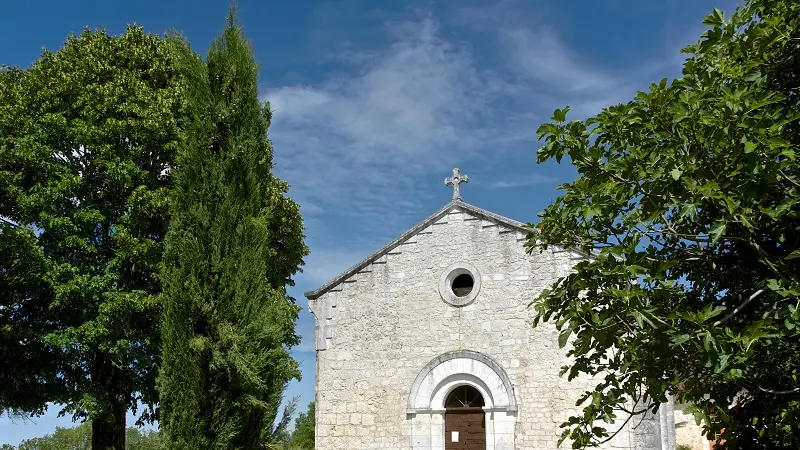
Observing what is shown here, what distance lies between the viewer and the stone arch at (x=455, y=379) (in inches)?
491

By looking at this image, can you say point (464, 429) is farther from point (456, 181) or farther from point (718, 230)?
point (718, 230)

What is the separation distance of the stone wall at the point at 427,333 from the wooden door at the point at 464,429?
2.32ft

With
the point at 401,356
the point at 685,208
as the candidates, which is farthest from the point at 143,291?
the point at 685,208

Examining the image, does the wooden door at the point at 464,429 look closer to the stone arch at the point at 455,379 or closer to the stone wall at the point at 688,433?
the stone arch at the point at 455,379

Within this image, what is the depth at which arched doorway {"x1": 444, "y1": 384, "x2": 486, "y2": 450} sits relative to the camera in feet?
41.1

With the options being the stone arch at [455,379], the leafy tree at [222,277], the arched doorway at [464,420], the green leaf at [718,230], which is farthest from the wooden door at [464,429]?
the green leaf at [718,230]

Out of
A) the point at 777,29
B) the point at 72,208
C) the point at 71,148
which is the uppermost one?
the point at 71,148

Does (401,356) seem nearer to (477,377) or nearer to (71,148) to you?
(477,377)

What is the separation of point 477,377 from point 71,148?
9982 millimetres

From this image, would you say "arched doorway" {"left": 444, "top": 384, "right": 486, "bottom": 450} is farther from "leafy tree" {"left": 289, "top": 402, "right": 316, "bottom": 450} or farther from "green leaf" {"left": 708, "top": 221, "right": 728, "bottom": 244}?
"green leaf" {"left": 708, "top": 221, "right": 728, "bottom": 244}

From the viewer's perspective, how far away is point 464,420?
12680 mm

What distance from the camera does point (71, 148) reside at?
46.8ft

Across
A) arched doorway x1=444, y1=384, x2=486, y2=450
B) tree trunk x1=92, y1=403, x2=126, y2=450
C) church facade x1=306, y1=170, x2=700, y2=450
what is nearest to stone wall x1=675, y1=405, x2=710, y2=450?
church facade x1=306, y1=170, x2=700, y2=450

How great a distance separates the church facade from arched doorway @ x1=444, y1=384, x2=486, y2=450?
0.8 inches
